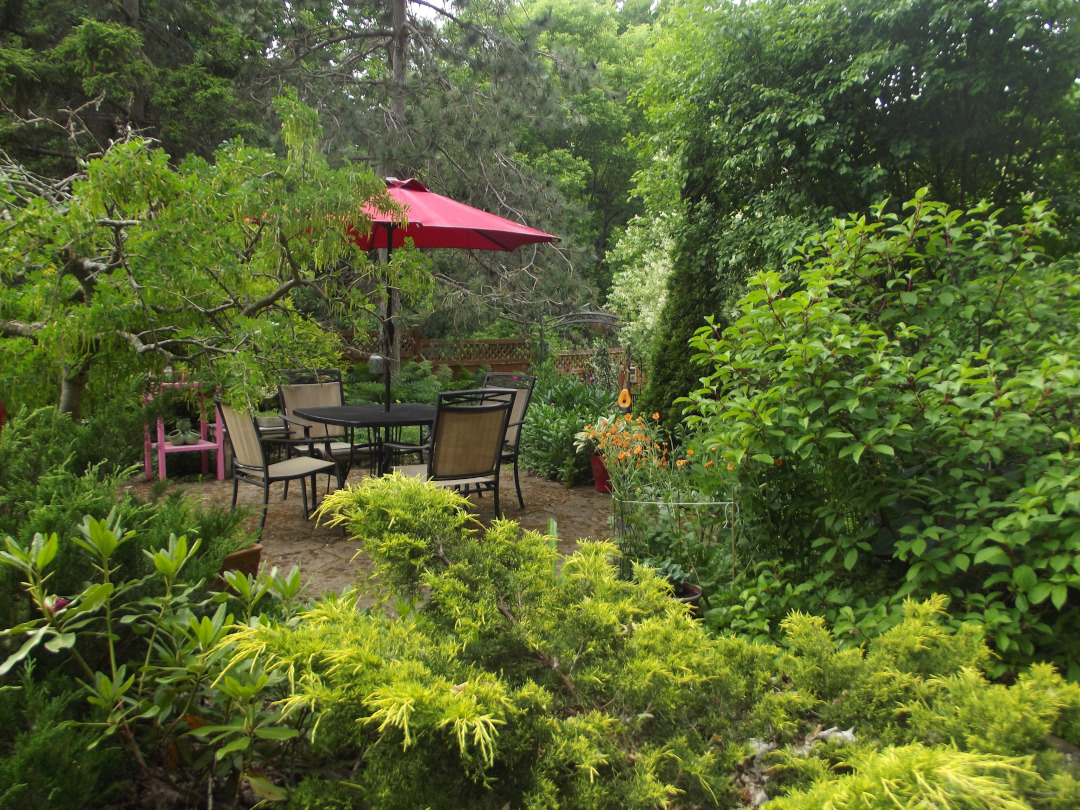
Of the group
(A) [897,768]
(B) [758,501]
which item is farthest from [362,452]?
(A) [897,768]

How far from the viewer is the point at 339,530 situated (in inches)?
182

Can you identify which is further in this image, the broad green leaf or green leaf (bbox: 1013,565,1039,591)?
the broad green leaf

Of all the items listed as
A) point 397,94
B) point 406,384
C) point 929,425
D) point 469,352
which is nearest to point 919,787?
point 929,425

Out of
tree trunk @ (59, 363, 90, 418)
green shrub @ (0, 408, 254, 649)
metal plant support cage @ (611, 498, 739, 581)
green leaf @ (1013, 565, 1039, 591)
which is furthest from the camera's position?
metal plant support cage @ (611, 498, 739, 581)

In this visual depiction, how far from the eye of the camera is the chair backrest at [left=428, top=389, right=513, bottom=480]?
4078 mm

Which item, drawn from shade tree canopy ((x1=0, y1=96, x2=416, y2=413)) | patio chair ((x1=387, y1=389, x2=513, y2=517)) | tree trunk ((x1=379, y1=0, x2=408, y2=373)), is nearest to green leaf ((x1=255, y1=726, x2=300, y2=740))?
shade tree canopy ((x1=0, y1=96, x2=416, y2=413))

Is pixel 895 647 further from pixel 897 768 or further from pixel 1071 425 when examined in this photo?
pixel 1071 425

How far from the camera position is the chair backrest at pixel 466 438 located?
4.08 metres

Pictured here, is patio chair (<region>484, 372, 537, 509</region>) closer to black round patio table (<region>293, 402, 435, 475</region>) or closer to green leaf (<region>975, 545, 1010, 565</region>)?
black round patio table (<region>293, 402, 435, 475</region>)

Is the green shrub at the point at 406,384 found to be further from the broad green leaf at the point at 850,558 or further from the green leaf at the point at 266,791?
the green leaf at the point at 266,791

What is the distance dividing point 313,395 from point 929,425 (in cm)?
490

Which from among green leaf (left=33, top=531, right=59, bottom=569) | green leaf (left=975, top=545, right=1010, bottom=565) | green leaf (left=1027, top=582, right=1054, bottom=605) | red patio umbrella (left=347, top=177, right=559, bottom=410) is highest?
red patio umbrella (left=347, top=177, right=559, bottom=410)

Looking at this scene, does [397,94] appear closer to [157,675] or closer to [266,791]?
[157,675]

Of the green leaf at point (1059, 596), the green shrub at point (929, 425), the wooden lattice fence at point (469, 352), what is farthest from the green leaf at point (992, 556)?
the wooden lattice fence at point (469, 352)
